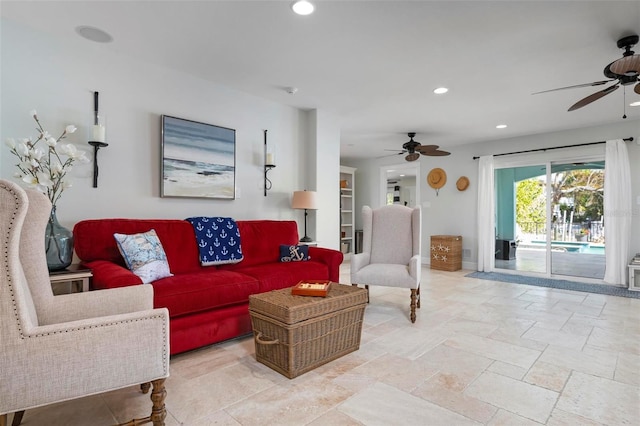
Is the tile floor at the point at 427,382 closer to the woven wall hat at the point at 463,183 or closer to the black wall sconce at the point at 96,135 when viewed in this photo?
the black wall sconce at the point at 96,135

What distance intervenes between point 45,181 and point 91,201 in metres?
0.65

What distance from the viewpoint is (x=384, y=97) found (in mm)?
3900

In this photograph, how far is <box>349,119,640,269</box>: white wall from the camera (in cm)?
474

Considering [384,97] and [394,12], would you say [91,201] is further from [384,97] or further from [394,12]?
[384,97]

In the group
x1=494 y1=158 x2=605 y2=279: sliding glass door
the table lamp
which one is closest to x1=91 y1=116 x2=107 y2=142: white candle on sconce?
the table lamp

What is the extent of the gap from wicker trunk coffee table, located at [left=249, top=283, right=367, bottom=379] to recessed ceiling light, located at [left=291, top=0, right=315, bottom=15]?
1934 mm

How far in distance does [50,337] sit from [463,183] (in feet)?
21.3

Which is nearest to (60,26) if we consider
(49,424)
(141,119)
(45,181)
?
(141,119)

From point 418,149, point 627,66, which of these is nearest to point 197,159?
point 418,149

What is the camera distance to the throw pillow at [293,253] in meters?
3.36

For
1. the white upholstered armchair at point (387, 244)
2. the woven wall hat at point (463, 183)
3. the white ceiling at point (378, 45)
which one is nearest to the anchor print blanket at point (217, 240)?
the white upholstered armchair at point (387, 244)

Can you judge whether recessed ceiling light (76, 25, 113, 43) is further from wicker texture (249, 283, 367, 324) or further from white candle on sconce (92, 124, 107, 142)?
wicker texture (249, 283, 367, 324)

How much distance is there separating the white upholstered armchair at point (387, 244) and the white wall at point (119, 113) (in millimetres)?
1273

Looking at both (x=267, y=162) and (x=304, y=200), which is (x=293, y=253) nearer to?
(x=304, y=200)
